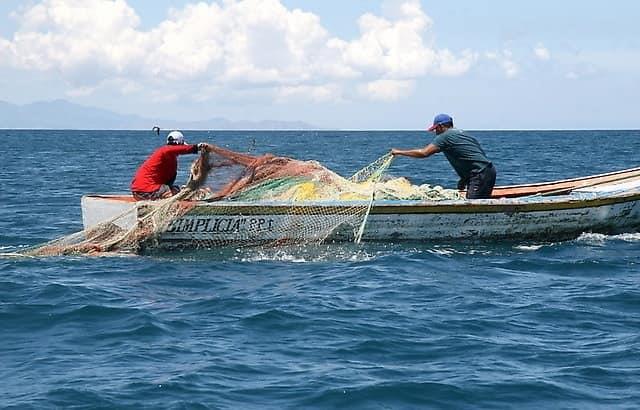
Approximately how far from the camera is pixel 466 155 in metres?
13.6

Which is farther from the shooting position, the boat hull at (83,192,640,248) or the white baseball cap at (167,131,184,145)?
the white baseball cap at (167,131,184,145)

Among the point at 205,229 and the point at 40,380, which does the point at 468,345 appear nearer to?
the point at 40,380

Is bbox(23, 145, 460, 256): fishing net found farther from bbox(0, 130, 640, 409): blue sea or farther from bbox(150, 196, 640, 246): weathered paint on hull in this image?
bbox(0, 130, 640, 409): blue sea

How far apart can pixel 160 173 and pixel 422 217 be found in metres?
3.67

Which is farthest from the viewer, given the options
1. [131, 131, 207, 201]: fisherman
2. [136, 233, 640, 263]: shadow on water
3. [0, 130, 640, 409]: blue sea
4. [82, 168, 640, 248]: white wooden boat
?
[131, 131, 207, 201]: fisherman

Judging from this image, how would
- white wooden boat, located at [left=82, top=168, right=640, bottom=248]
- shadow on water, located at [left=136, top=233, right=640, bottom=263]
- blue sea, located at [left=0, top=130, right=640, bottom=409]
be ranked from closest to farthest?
blue sea, located at [left=0, top=130, right=640, bottom=409] < shadow on water, located at [left=136, top=233, right=640, bottom=263] < white wooden boat, located at [left=82, top=168, right=640, bottom=248]

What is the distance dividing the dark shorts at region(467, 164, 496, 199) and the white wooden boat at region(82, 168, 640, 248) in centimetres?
34

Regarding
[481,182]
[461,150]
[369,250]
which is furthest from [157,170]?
[481,182]

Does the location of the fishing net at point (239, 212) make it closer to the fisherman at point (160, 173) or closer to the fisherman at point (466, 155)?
the fisherman at point (160, 173)

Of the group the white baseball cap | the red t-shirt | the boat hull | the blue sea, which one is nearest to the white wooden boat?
the boat hull

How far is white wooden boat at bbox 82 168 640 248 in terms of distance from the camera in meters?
12.8

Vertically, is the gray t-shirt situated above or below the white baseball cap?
below

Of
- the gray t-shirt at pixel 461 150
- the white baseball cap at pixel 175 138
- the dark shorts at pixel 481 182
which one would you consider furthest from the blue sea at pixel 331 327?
the gray t-shirt at pixel 461 150

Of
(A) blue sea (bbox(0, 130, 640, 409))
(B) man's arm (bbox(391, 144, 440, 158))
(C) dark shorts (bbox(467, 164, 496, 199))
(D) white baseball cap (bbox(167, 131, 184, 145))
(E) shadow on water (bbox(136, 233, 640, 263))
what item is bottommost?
(A) blue sea (bbox(0, 130, 640, 409))
